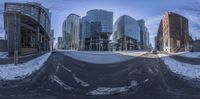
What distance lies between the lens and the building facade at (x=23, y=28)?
51969 mm

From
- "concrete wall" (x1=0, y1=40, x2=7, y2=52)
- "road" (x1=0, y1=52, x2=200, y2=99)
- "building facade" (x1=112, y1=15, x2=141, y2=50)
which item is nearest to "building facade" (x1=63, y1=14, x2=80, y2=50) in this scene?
"building facade" (x1=112, y1=15, x2=141, y2=50)

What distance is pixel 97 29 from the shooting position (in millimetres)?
150375

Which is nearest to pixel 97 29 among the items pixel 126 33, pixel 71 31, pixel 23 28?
pixel 71 31

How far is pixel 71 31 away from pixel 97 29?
19.5 m

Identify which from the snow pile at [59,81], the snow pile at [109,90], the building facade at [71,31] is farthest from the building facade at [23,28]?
the building facade at [71,31]

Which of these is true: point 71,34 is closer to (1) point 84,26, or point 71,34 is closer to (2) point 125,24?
(1) point 84,26

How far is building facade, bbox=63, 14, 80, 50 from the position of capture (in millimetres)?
158250

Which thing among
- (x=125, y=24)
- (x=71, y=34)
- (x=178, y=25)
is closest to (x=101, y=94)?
(x=178, y=25)

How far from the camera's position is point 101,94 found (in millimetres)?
17281

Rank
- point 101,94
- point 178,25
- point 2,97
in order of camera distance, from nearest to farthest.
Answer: point 2,97 → point 101,94 → point 178,25

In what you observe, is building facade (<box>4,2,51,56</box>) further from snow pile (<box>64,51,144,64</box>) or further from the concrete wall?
snow pile (<box>64,51,144,64</box>)

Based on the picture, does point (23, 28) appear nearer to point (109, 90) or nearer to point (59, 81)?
point (59, 81)

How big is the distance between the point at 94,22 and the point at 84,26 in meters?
5.53

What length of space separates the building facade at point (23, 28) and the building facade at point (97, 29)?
54412mm
